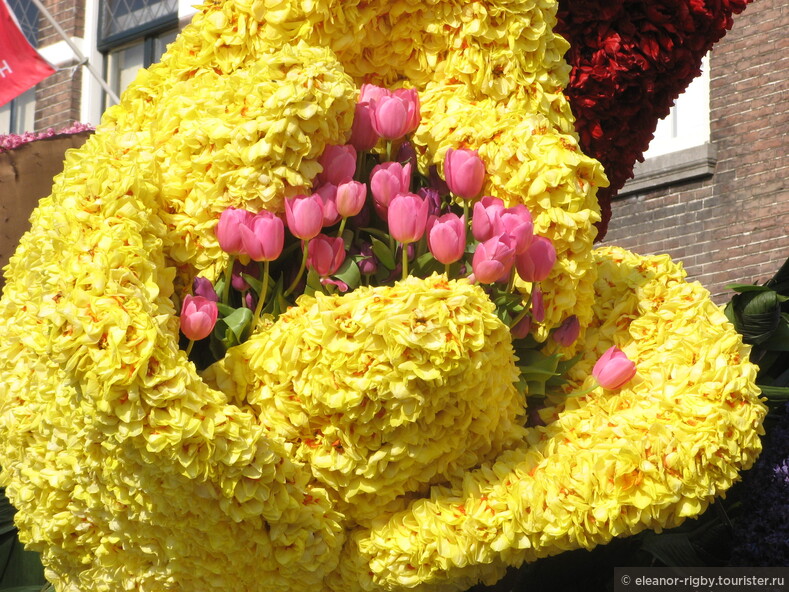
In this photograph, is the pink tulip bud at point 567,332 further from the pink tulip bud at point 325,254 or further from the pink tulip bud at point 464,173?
the pink tulip bud at point 325,254

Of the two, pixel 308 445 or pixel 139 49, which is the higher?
pixel 139 49

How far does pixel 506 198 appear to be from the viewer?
2.39 meters

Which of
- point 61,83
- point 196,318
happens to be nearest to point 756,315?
point 196,318

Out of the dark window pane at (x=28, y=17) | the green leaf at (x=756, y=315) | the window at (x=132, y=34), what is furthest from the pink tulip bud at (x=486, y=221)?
the dark window pane at (x=28, y=17)

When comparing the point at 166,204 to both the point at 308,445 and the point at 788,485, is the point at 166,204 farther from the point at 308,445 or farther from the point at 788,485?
Result: the point at 788,485

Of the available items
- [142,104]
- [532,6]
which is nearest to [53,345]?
[142,104]

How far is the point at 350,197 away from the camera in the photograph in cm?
229

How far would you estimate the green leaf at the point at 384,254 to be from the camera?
7.77 feet

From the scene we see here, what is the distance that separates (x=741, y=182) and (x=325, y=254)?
155 inches

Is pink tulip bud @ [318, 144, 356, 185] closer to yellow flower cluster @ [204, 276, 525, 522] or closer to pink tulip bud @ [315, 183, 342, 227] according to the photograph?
pink tulip bud @ [315, 183, 342, 227]

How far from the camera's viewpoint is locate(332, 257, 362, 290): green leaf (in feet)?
7.62

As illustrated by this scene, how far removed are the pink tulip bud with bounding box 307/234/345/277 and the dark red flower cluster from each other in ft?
2.89

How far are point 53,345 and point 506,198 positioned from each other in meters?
0.92

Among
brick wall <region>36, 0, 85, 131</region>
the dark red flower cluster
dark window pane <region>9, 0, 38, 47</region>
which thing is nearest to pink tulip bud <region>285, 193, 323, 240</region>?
the dark red flower cluster
